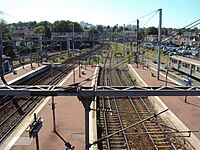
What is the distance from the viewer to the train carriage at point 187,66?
22.6 m

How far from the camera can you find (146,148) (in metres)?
9.60

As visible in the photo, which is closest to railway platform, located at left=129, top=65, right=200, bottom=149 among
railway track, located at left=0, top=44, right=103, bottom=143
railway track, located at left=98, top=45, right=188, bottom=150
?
railway track, located at left=98, top=45, right=188, bottom=150

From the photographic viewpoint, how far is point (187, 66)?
2495cm

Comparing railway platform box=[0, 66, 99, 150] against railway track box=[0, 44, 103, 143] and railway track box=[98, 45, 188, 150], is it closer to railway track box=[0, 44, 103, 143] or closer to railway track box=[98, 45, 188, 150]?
railway track box=[0, 44, 103, 143]

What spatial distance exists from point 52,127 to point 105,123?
262 cm

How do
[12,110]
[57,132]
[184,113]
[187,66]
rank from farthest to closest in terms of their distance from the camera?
[187,66], [12,110], [184,113], [57,132]

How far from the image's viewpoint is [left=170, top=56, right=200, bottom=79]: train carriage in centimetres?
2258

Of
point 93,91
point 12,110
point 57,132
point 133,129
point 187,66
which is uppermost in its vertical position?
point 93,91

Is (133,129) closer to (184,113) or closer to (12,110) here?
(184,113)

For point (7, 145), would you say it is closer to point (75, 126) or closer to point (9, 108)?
point (75, 126)

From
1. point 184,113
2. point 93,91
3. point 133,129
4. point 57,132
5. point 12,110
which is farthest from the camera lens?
point 12,110

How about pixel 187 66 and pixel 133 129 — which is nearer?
pixel 133 129

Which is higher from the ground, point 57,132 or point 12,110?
point 57,132

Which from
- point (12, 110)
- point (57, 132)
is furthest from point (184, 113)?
point (12, 110)
